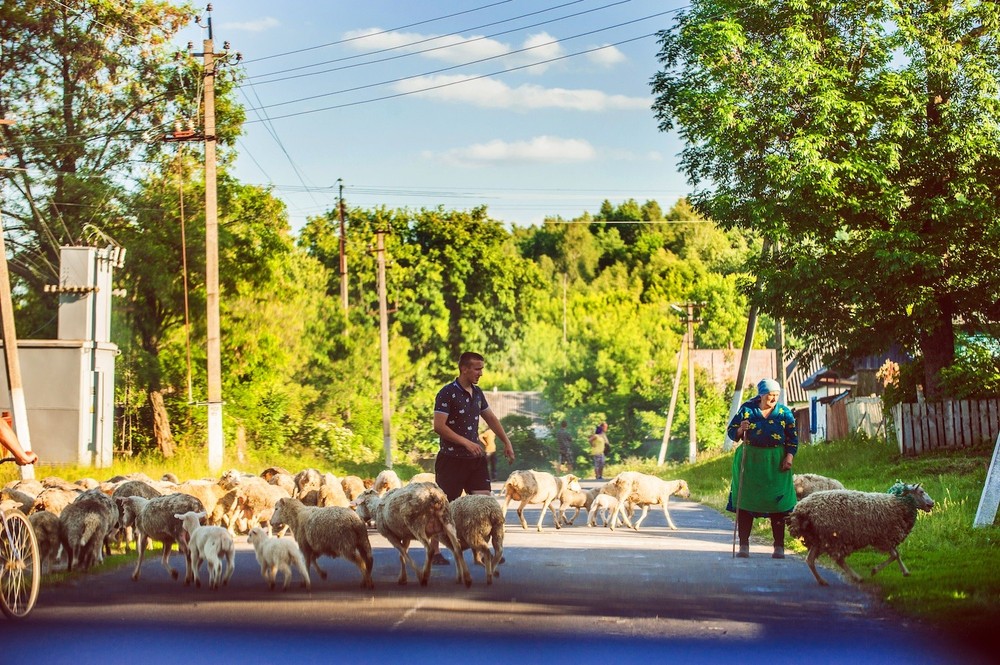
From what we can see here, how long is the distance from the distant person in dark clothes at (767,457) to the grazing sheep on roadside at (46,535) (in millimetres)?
6800

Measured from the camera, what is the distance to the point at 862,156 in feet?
92.5

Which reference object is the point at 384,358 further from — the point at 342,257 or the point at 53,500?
the point at 53,500

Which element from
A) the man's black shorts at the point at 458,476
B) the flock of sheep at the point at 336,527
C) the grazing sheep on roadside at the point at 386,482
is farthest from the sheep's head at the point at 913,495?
the grazing sheep on roadside at the point at 386,482

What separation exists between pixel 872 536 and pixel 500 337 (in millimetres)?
56840

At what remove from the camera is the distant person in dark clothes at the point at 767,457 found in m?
14.0

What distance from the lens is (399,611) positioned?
10.1 metres

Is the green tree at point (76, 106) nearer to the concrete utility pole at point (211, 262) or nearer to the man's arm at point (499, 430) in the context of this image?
the concrete utility pole at point (211, 262)

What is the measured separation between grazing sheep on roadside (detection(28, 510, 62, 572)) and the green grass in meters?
0.31

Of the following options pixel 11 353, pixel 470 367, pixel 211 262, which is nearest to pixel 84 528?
pixel 470 367

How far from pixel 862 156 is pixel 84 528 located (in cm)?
1948

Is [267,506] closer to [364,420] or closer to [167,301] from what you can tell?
[167,301]

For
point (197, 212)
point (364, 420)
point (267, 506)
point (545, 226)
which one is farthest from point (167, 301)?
point (545, 226)

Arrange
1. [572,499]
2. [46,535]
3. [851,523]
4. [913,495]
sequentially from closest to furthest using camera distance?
[851,523] < [913,495] < [46,535] < [572,499]

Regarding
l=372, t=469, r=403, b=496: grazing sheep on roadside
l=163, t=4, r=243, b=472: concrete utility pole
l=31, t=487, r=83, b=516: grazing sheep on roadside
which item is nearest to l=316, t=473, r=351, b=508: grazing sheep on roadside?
l=372, t=469, r=403, b=496: grazing sheep on roadside
